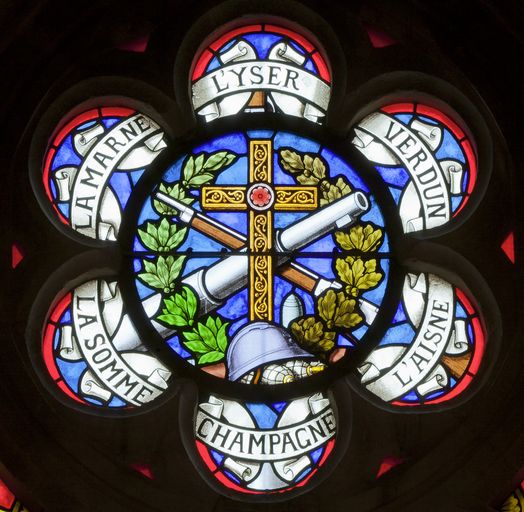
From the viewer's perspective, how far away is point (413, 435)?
13.7 metres

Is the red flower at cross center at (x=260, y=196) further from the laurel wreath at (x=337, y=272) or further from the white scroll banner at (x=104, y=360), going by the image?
the white scroll banner at (x=104, y=360)

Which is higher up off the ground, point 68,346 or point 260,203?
point 260,203

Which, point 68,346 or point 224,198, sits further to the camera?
point 224,198

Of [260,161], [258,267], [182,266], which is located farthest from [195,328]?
[260,161]

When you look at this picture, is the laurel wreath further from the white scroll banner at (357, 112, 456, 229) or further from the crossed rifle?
the white scroll banner at (357, 112, 456, 229)

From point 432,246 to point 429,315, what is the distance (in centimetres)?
44

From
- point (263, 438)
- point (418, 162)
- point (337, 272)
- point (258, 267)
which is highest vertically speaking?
point (418, 162)

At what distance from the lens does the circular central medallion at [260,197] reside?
1455 centimetres

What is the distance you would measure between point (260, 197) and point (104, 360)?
1512 millimetres

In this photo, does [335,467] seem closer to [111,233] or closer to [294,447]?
[294,447]

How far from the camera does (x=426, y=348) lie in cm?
1416

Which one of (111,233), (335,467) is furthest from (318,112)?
(335,467)

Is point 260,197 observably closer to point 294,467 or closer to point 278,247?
point 278,247

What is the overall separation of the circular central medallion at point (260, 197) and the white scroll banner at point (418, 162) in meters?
0.73
